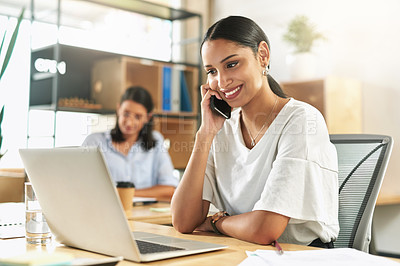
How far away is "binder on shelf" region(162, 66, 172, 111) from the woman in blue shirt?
75 cm

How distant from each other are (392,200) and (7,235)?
2.64m

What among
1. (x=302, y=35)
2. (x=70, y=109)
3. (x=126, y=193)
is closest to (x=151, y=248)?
(x=126, y=193)

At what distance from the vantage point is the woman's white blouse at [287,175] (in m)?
1.28

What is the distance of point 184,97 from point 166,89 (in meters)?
0.23

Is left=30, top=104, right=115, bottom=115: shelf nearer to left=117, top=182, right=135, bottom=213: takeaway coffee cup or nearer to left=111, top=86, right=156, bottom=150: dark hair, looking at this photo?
left=111, top=86, right=156, bottom=150: dark hair

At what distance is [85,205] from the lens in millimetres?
917

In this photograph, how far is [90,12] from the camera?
15.0ft

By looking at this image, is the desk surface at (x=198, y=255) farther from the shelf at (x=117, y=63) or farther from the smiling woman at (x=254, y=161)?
the shelf at (x=117, y=63)

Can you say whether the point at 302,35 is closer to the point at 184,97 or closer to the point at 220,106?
the point at 184,97

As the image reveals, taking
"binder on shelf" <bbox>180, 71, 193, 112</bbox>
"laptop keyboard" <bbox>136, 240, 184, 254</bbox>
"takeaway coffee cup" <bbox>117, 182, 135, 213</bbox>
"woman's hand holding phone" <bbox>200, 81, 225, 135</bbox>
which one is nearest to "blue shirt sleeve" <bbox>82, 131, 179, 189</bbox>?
"binder on shelf" <bbox>180, 71, 193, 112</bbox>

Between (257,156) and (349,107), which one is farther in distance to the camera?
(349,107)

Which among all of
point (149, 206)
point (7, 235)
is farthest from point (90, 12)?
point (7, 235)

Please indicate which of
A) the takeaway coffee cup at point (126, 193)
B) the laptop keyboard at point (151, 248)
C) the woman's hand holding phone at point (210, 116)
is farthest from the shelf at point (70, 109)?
the laptop keyboard at point (151, 248)

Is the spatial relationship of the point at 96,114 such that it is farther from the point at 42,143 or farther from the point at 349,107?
the point at 349,107
